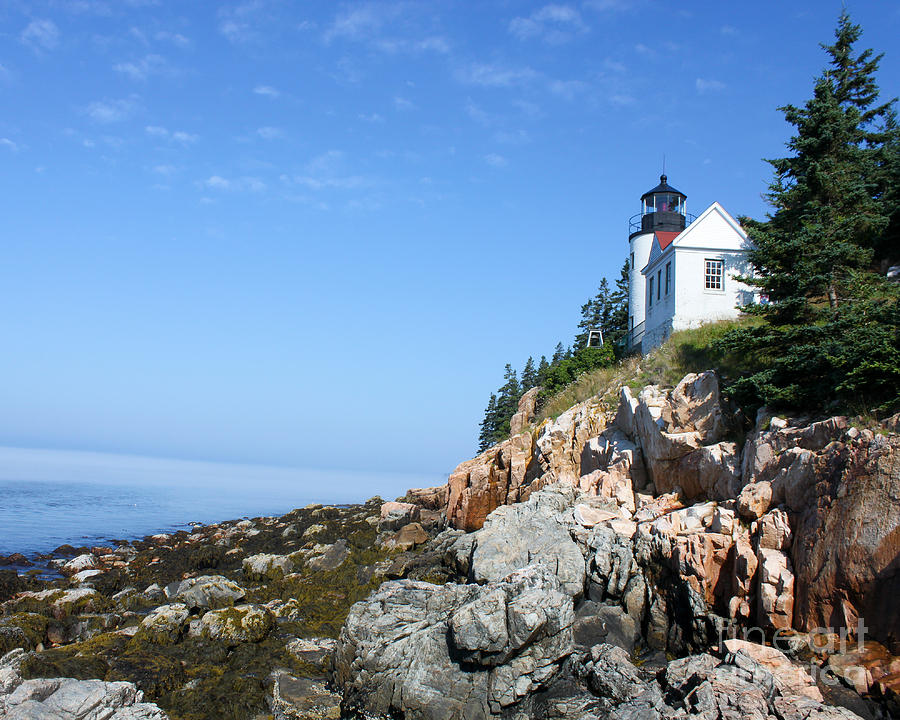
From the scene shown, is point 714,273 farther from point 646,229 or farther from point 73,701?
point 73,701

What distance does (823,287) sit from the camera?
1623 centimetres

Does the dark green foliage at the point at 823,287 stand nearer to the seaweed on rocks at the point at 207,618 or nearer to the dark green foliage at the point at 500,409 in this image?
the seaweed on rocks at the point at 207,618

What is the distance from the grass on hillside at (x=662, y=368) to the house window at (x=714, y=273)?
2231mm

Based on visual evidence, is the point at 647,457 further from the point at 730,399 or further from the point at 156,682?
the point at 156,682

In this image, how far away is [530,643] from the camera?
10.5m

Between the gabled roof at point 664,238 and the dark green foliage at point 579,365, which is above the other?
the gabled roof at point 664,238

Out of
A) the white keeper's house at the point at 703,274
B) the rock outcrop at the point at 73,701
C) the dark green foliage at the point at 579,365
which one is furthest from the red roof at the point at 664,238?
the rock outcrop at the point at 73,701

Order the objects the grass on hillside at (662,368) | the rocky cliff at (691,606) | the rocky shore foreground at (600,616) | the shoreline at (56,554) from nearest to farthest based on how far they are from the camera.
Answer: the rocky cliff at (691,606) < the rocky shore foreground at (600,616) < the grass on hillside at (662,368) < the shoreline at (56,554)

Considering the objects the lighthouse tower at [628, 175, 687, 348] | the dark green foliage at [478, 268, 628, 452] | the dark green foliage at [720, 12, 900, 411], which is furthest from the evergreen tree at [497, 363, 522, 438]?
the dark green foliage at [720, 12, 900, 411]

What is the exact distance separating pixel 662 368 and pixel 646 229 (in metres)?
14.9

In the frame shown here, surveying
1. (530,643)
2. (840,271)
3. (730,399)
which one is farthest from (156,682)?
(840,271)

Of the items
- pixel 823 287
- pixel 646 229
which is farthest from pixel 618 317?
pixel 823 287

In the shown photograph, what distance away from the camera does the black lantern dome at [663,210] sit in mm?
33156

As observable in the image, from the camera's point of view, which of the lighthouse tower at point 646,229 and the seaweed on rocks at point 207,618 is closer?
the seaweed on rocks at point 207,618
